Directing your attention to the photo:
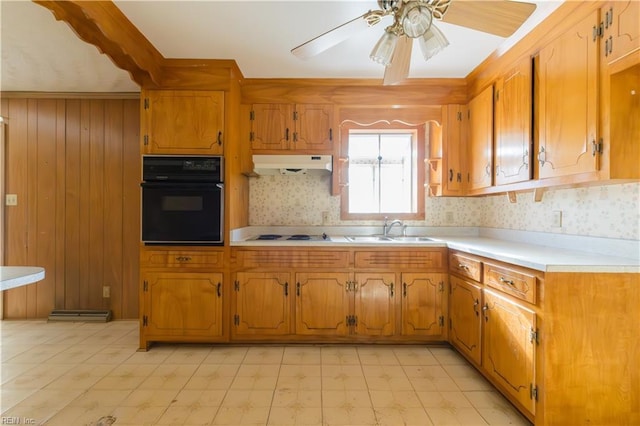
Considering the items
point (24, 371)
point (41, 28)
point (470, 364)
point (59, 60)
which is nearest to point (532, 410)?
point (470, 364)

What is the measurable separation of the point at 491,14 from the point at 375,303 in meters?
2.07

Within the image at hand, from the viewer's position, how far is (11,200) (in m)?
3.19

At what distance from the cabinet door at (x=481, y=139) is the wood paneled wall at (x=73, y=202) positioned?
11.0 ft

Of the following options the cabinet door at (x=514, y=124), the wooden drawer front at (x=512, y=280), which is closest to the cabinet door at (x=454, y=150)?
the cabinet door at (x=514, y=124)

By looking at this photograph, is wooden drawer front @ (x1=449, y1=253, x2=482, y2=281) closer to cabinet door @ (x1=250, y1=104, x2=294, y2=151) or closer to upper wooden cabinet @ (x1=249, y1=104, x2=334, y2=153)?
upper wooden cabinet @ (x1=249, y1=104, x2=334, y2=153)

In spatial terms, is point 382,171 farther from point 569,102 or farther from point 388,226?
point 569,102

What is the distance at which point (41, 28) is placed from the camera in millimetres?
2107

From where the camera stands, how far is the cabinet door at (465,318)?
2105 mm

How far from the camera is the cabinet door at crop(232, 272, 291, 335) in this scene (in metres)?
2.55

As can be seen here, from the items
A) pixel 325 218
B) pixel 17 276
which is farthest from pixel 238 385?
pixel 325 218

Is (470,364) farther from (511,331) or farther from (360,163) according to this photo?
(360,163)

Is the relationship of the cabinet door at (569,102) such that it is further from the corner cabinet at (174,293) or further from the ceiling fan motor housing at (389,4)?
the corner cabinet at (174,293)

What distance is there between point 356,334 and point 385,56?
2089 mm

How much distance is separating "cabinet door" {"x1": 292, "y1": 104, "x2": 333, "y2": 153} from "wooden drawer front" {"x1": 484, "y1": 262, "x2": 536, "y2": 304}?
169cm
